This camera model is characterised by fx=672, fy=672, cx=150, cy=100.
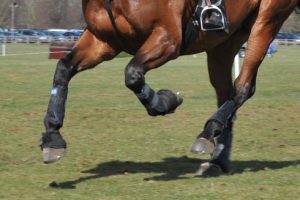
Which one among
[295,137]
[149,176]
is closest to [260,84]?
[295,137]

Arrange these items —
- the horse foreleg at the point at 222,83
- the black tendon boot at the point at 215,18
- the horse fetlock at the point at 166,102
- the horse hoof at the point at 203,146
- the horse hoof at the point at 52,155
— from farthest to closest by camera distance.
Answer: the horse foreleg at the point at 222,83 → the black tendon boot at the point at 215,18 → the horse fetlock at the point at 166,102 → the horse hoof at the point at 203,146 → the horse hoof at the point at 52,155

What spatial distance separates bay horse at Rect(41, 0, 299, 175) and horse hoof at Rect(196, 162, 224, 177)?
11mm

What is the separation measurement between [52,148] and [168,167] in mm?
1909

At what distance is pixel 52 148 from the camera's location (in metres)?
5.93

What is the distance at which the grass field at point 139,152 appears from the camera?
19.7 ft

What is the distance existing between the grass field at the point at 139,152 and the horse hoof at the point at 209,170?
0.43 ft

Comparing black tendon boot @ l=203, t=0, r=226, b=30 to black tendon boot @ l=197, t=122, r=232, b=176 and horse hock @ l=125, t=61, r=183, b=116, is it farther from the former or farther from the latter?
black tendon boot @ l=197, t=122, r=232, b=176

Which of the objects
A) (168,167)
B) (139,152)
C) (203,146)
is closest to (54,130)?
(203,146)

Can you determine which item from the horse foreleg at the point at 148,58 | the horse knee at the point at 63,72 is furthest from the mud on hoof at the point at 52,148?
the horse foreleg at the point at 148,58

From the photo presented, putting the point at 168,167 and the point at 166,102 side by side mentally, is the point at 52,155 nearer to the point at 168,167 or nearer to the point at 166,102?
the point at 166,102

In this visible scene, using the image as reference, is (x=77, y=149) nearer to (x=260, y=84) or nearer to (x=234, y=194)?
(x=234, y=194)

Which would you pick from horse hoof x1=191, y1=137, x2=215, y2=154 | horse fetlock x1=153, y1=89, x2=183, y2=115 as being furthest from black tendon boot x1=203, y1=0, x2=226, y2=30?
horse hoof x1=191, y1=137, x2=215, y2=154

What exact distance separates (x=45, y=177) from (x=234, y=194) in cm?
197

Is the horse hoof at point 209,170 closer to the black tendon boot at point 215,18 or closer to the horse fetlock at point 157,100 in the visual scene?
the horse fetlock at point 157,100
